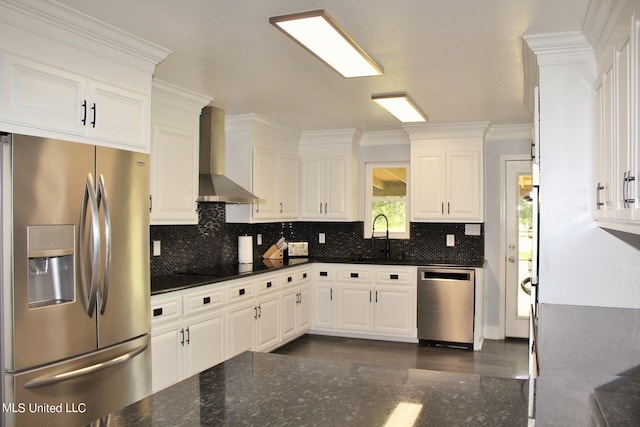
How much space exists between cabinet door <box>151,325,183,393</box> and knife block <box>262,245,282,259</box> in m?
2.38

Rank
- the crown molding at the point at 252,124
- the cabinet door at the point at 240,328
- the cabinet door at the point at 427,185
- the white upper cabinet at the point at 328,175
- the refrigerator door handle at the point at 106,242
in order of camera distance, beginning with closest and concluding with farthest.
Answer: the refrigerator door handle at the point at 106,242, the cabinet door at the point at 240,328, the crown molding at the point at 252,124, the cabinet door at the point at 427,185, the white upper cabinet at the point at 328,175

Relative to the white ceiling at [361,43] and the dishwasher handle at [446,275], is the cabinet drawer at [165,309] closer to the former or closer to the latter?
the white ceiling at [361,43]

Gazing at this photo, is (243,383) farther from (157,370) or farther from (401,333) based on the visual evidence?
(401,333)

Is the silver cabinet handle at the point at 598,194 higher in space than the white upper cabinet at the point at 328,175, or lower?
lower

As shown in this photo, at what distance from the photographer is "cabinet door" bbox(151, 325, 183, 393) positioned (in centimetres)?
336

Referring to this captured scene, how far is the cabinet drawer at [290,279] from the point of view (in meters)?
5.23

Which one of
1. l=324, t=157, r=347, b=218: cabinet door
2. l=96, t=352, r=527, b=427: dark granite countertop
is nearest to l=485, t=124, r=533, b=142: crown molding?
l=324, t=157, r=347, b=218: cabinet door

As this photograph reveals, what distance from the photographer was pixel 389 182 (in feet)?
21.0

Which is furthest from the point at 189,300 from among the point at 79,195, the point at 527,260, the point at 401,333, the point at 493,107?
the point at 527,260

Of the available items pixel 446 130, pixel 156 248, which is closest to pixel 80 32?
pixel 156 248

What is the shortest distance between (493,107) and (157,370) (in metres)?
3.69

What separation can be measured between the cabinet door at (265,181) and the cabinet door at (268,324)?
942mm

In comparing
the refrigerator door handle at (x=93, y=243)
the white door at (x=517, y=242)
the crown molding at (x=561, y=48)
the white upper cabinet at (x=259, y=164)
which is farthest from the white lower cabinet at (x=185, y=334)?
the white door at (x=517, y=242)

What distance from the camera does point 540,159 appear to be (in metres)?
2.83
